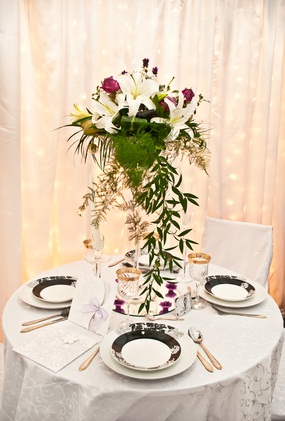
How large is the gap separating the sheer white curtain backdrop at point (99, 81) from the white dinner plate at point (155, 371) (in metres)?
1.30

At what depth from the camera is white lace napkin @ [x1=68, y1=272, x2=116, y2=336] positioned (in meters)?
1.43

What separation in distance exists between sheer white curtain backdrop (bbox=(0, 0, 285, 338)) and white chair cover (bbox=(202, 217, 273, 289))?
423mm

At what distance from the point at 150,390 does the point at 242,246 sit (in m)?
1.54

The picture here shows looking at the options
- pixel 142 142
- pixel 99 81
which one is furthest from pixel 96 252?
pixel 99 81

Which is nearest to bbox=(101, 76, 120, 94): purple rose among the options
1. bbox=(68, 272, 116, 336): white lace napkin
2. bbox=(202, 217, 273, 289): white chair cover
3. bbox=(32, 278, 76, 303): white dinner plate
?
bbox=(68, 272, 116, 336): white lace napkin

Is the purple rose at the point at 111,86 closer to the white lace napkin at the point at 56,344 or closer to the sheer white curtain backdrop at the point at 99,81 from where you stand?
the white lace napkin at the point at 56,344

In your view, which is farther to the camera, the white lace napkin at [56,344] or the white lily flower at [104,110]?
the white lily flower at [104,110]

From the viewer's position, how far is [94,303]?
143 cm

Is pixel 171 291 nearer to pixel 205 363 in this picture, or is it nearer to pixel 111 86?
pixel 205 363

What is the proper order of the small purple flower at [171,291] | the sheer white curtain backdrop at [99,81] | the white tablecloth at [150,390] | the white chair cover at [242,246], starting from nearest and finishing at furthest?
the white tablecloth at [150,390] → the small purple flower at [171,291] → the sheer white curtain backdrop at [99,81] → the white chair cover at [242,246]

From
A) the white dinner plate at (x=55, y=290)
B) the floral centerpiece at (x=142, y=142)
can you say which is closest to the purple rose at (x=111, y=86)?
the floral centerpiece at (x=142, y=142)

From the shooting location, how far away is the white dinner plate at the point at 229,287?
1.67 m

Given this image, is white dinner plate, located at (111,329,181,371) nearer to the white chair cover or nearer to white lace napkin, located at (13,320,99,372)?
white lace napkin, located at (13,320,99,372)

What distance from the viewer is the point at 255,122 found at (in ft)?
10.1
